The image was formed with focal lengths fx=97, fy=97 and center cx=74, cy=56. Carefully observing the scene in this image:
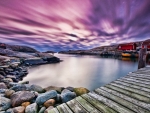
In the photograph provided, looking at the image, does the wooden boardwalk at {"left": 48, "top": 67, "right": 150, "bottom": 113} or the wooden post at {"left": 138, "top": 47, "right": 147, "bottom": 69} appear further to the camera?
the wooden post at {"left": 138, "top": 47, "right": 147, "bottom": 69}

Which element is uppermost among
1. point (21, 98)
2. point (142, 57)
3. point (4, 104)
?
point (142, 57)

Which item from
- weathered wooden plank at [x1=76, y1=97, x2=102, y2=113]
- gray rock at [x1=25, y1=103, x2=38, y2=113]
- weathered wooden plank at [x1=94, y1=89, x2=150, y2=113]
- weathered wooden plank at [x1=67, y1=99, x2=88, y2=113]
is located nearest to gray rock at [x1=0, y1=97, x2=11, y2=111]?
gray rock at [x1=25, y1=103, x2=38, y2=113]

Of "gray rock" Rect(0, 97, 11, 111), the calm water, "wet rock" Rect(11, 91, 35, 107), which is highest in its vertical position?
"wet rock" Rect(11, 91, 35, 107)

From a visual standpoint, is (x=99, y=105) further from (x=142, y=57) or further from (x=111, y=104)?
(x=142, y=57)

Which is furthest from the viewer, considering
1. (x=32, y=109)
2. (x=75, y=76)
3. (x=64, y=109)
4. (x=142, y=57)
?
(x=75, y=76)

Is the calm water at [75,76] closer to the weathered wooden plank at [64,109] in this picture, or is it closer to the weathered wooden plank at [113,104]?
the weathered wooden plank at [113,104]

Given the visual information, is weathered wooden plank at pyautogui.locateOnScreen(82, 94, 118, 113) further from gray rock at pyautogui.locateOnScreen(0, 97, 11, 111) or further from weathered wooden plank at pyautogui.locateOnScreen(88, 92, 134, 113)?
gray rock at pyautogui.locateOnScreen(0, 97, 11, 111)

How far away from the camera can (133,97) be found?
2898 mm

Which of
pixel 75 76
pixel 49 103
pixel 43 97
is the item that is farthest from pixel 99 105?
pixel 75 76

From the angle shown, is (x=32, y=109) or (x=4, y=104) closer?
(x=32, y=109)

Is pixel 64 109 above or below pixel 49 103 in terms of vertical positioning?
above

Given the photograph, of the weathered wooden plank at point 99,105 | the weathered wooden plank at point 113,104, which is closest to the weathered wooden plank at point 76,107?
the weathered wooden plank at point 99,105

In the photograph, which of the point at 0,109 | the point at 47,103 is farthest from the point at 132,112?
the point at 0,109

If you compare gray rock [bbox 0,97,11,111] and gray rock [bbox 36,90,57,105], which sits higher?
gray rock [bbox 36,90,57,105]
